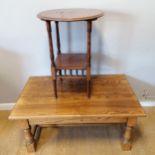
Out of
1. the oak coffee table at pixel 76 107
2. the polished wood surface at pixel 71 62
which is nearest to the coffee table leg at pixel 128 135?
the oak coffee table at pixel 76 107

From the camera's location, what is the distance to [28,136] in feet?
5.11

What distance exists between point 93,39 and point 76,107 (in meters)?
0.72

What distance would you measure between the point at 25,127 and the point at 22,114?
0.39 feet

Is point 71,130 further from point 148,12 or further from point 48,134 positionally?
point 148,12

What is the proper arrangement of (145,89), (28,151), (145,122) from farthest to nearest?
(145,89) < (145,122) < (28,151)

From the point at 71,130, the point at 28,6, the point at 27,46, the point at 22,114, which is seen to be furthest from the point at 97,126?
the point at 28,6

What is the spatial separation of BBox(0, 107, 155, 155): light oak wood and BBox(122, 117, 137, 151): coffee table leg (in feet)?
0.16

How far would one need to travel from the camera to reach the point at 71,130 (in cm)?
190

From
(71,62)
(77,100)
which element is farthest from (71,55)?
(77,100)

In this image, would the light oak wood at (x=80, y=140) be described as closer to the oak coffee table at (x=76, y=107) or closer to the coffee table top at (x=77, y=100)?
the oak coffee table at (x=76, y=107)

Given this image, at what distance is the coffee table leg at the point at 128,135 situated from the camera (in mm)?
1489

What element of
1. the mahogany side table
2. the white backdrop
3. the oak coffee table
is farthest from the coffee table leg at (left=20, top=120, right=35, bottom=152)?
the white backdrop

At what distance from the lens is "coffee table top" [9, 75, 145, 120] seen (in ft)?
4.79

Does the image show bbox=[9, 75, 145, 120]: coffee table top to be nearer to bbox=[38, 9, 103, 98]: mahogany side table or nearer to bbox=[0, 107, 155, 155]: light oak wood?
bbox=[38, 9, 103, 98]: mahogany side table
